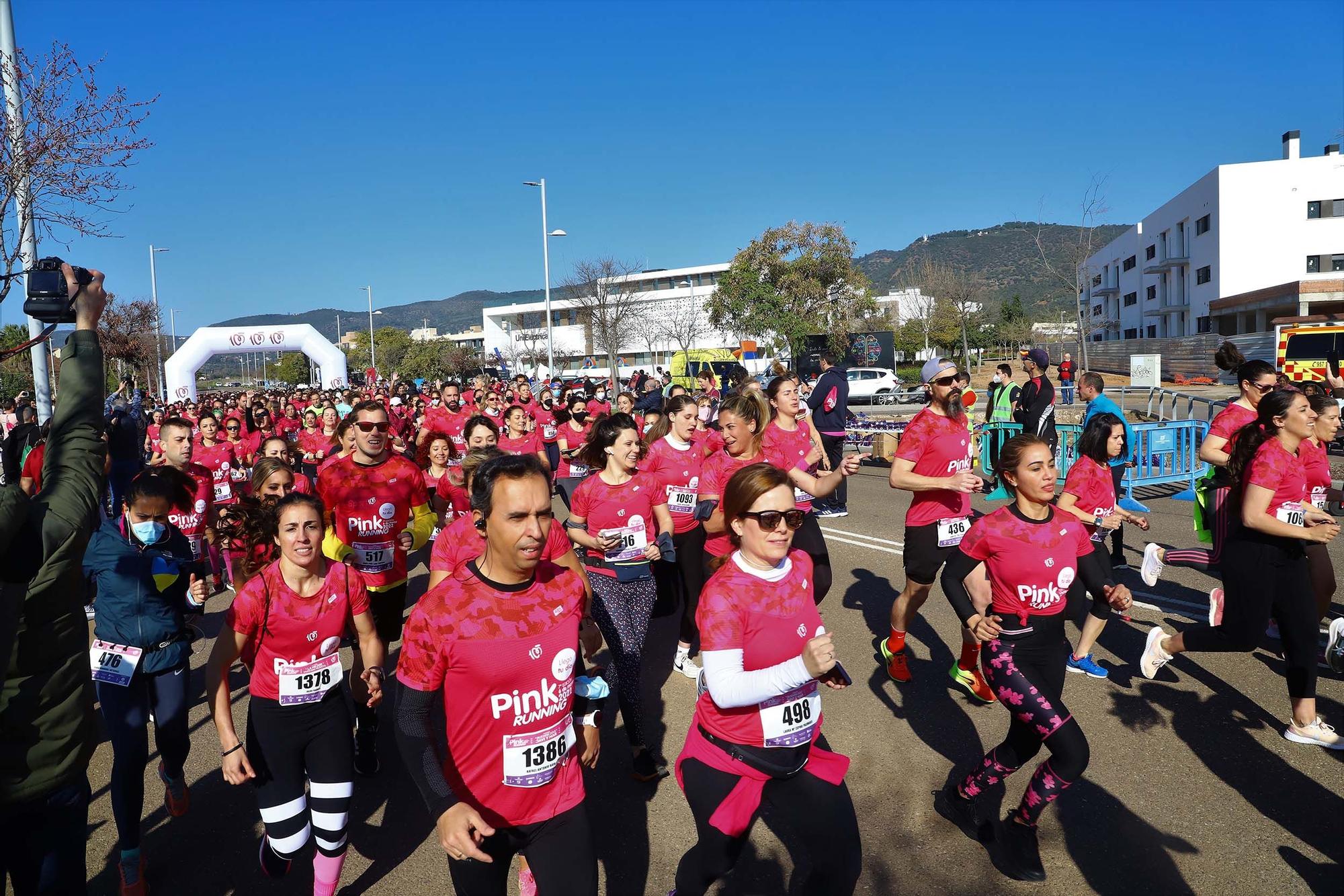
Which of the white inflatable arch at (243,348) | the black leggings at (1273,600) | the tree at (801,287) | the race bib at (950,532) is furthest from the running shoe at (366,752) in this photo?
the tree at (801,287)

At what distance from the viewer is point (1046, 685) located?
144 inches

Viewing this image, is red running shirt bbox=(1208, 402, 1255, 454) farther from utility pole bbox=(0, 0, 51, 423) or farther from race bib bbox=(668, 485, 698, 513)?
utility pole bbox=(0, 0, 51, 423)

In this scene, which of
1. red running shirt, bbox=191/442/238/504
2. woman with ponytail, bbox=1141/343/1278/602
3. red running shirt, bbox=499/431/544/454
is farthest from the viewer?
red running shirt, bbox=191/442/238/504

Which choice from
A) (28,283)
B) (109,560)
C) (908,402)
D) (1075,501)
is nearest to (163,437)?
(109,560)

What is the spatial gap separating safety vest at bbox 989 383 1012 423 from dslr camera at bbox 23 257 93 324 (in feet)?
42.5

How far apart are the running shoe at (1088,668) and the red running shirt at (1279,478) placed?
1615mm

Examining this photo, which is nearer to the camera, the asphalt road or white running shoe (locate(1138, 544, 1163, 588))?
the asphalt road

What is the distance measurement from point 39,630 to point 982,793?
406 cm

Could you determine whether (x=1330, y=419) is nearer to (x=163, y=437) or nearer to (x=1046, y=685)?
(x=1046, y=685)

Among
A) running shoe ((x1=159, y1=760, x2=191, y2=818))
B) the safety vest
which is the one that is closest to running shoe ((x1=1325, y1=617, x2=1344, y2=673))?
running shoe ((x1=159, y1=760, x2=191, y2=818))

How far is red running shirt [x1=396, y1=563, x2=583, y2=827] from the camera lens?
2.52 m

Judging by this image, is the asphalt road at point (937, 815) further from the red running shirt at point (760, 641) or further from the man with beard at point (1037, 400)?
the man with beard at point (1037, 400)

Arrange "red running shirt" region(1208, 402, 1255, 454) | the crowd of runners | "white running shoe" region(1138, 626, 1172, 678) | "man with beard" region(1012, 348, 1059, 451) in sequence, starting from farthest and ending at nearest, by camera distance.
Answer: "man with beard" region(1012, 348, 1059, 451) → "red running shirt" region(1208, 402, 1255, 454) → "white running shoe" region(1138, 626, 1172, 678) → the crowd of runners

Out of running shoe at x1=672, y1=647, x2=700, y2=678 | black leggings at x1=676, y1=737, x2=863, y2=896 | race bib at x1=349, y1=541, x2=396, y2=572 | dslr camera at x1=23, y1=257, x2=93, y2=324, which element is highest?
dslr camera at x1=23, y1=257, x2=93, y2=324
